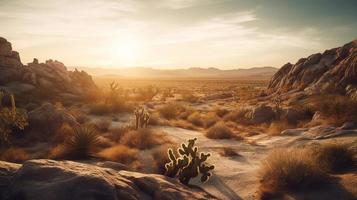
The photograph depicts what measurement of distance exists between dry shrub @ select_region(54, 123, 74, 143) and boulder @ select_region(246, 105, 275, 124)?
35.7ft

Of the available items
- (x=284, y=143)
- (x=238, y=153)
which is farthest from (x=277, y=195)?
(x=284, y=143)

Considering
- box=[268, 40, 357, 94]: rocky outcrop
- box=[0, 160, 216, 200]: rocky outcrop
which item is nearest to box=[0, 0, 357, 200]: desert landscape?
box=[0, 160, 216, 200]: rocky outcrop

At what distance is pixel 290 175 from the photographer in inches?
297

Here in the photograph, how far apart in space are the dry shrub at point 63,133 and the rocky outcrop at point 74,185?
7521 mm

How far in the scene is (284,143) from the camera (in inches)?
506

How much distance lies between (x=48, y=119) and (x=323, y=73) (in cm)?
2397

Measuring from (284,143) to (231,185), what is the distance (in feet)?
16.7

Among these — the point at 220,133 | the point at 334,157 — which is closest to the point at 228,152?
the point at 220,133

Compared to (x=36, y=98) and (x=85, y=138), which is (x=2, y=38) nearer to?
(x=36, y=98)

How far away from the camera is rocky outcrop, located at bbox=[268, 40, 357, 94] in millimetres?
23141

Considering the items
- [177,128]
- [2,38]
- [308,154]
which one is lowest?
[177,128]

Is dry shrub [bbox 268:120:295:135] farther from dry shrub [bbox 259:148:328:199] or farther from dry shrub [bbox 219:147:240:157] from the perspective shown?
dry shrub [bbox 259:148:328:199]

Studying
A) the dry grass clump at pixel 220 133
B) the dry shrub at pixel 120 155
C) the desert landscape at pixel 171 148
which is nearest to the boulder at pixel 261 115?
the desert landscape at pixel 171 148

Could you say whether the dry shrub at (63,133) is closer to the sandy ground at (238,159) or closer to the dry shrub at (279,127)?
the sandy ground at (238,159)
